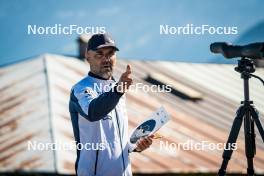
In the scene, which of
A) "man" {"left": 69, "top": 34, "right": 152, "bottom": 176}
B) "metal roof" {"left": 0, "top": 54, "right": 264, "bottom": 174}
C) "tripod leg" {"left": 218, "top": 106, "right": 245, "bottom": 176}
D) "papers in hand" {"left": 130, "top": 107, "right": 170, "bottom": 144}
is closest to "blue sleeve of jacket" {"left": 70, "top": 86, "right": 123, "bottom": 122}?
"man" {"left": 69, "top": 34, "right": 152, "bottom": 176}

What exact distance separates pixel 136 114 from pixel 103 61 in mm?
6905

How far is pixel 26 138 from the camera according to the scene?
9.72m

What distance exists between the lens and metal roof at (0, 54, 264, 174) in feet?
29.8

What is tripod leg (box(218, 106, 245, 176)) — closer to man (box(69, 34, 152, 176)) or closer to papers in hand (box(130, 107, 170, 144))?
papers in hand (box(130, 107, 170, 144))

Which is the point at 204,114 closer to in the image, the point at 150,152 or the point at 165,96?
the point at 165,96

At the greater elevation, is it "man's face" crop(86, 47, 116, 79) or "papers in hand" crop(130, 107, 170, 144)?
"man's face" crop(86, 47, 116, 79)

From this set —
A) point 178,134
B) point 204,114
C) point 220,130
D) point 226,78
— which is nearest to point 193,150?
point 178,134

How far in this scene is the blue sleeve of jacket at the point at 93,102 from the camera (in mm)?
4250

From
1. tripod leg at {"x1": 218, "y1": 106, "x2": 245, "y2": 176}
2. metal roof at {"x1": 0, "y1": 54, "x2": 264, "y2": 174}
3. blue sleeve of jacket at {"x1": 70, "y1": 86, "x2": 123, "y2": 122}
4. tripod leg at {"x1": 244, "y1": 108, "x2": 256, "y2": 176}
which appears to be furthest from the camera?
metal roof at {"x1": 0, "y1": 54, "x2": 264, "y2": 174}

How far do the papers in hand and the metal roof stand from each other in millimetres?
3419

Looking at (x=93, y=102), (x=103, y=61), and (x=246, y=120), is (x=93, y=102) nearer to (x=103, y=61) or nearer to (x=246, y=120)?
(x=103, y=61)

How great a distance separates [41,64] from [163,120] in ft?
33.1

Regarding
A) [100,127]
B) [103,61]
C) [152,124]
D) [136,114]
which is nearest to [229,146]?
[152,124]

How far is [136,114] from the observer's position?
37.9 feet
